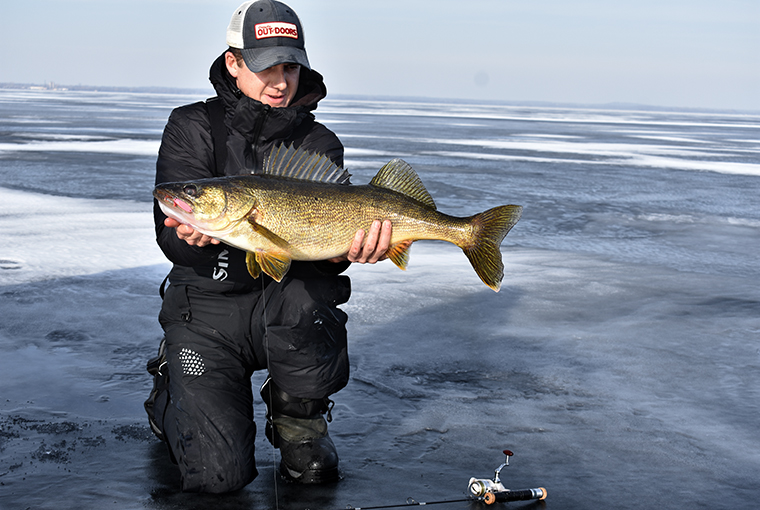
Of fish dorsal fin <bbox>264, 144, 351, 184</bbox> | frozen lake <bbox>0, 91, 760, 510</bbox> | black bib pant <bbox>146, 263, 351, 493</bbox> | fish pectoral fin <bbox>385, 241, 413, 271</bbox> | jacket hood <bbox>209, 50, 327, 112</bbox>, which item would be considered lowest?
frozen lake <bbox>0, 91, 760, 510</bbox>

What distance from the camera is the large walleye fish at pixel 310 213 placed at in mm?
3215

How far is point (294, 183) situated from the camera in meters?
3.38

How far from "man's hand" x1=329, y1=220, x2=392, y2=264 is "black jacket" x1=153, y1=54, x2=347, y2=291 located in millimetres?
291

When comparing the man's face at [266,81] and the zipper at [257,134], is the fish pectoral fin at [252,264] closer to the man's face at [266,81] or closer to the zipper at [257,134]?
the zipper at [257,134]

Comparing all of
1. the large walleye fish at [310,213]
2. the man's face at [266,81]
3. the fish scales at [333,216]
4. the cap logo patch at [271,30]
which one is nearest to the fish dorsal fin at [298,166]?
the large walleye fish at [310,213]

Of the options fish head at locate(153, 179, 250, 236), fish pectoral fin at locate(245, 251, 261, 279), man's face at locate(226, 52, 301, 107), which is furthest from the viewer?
man's face at locate(226, 52, 301, 107)

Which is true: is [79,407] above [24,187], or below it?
above

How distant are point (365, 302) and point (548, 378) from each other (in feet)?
6.88

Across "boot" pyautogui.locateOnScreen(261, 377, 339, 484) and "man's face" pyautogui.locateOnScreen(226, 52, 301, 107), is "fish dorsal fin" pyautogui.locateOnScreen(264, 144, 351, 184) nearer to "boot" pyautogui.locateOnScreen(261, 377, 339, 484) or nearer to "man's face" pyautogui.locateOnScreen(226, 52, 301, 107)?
"man's face" pyautogui.locateOnScreen(226, 52, 301, 107)

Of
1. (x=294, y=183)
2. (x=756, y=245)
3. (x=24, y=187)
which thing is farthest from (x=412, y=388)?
(x=24, y=187)

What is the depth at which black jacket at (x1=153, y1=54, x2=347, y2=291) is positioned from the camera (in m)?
3.72

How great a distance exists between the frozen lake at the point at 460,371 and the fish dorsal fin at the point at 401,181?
130 centimetres

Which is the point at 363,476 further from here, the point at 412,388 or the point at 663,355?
the point at 663,355

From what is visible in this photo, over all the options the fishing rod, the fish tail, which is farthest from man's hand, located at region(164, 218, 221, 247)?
the fishing rod
